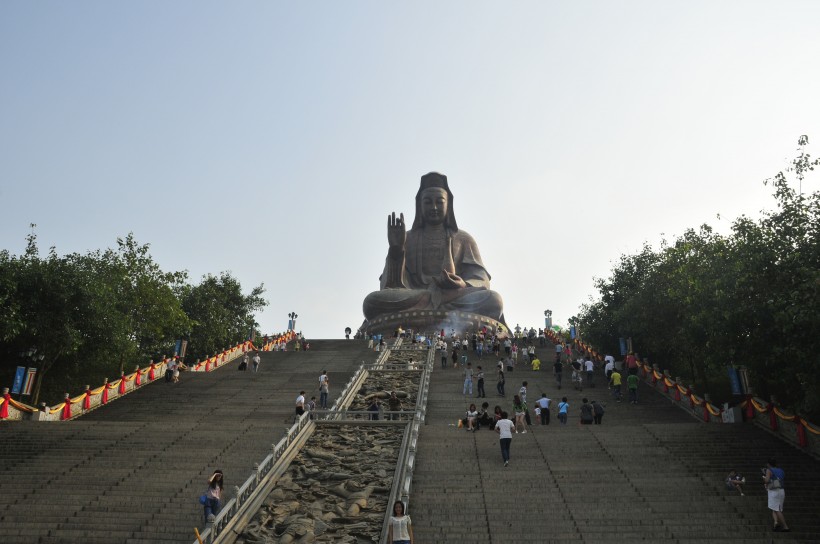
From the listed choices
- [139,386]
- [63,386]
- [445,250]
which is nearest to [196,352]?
[63,386]

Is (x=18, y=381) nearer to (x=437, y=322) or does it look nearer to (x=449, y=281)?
(x=437, y=322)

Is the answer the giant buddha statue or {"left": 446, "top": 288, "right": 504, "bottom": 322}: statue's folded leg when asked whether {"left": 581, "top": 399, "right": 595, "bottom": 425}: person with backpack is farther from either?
{"left": 446, "top": 288, "right": 504, "bottom": 322}: statue's folded leg

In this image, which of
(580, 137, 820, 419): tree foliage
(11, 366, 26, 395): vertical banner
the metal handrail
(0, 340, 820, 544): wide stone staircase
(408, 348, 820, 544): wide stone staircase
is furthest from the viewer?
(11, 366, 26, 395): vertical banner

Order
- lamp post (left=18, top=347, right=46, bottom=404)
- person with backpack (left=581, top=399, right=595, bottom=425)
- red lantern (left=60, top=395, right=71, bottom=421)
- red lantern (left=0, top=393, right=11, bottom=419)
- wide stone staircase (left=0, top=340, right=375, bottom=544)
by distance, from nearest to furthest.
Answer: wide stone staircase (left=0, top=340, right=375, bottom=544)
person with backpack (left=581, top=399, right=595, bottom=425)
red lantern (left=0, top=393, right=11, bottom=419)
red lantern (left=60, top=395, right=71, bottom=421)
lamp post (left=18, top=347, right=46, bottom=404)

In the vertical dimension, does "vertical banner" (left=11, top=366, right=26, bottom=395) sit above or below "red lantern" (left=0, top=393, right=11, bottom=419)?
above

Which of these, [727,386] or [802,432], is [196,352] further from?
[802,432]

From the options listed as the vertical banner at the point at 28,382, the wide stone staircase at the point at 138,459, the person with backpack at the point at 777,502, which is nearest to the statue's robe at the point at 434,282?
the wide stone staircase at the point at 138,459

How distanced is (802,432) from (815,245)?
11.2ft

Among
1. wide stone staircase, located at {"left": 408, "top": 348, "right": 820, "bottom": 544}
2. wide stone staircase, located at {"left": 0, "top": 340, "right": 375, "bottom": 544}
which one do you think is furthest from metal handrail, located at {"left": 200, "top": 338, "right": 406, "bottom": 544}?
wide stone staircase, located at {"left": 408, "top": 348, "right": 820, "bottom": 544}

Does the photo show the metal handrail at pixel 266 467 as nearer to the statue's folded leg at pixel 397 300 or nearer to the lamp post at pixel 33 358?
the lamp post at pixel 33 358

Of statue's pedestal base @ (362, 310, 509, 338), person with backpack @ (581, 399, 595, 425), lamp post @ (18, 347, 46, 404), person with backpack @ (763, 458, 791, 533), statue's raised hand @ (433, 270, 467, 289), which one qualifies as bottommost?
person with backpack @ (763, 458, 791, 533)

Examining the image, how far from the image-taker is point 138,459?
45.0 ft

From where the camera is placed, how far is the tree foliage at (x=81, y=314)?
2078cm

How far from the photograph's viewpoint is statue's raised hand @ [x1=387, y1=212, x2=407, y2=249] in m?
36.9
